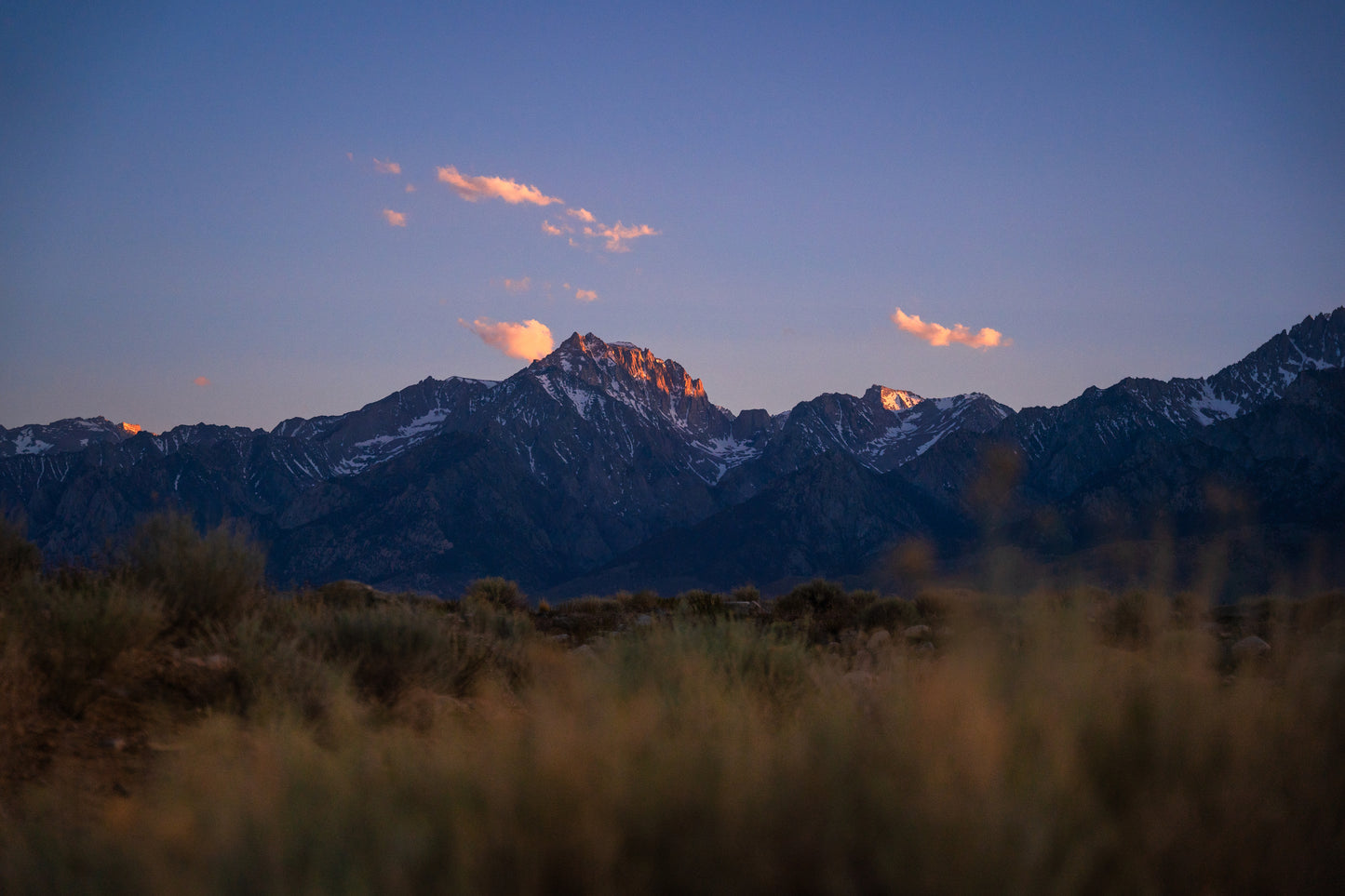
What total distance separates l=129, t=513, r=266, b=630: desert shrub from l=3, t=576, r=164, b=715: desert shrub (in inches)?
24.8

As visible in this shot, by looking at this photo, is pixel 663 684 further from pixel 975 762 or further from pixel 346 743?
pixel 975 762

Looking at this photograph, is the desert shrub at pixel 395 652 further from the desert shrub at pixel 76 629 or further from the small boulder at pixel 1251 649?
the small boulder at pixel 1251 649

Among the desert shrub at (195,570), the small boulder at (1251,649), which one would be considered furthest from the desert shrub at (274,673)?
the small boulder at (1251,649)

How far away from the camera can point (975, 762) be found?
11.3 ft

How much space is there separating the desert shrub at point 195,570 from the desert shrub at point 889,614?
10.1 meters

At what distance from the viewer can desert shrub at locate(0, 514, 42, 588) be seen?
28.3ft

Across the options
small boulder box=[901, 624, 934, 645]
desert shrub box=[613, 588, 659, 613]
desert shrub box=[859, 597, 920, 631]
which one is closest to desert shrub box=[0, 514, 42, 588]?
small boulder box=[901, 624, 934, 645]

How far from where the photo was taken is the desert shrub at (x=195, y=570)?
25.8 ft

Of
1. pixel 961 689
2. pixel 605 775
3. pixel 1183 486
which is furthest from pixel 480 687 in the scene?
pixel 1183 486

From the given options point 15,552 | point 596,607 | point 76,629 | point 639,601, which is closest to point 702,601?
point 596,607

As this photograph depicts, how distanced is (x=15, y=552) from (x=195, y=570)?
2805mm

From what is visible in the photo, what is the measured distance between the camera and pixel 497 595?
2019cm

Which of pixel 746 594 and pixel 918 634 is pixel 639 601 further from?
pixel 918 634

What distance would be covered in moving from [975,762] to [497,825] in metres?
1.99
